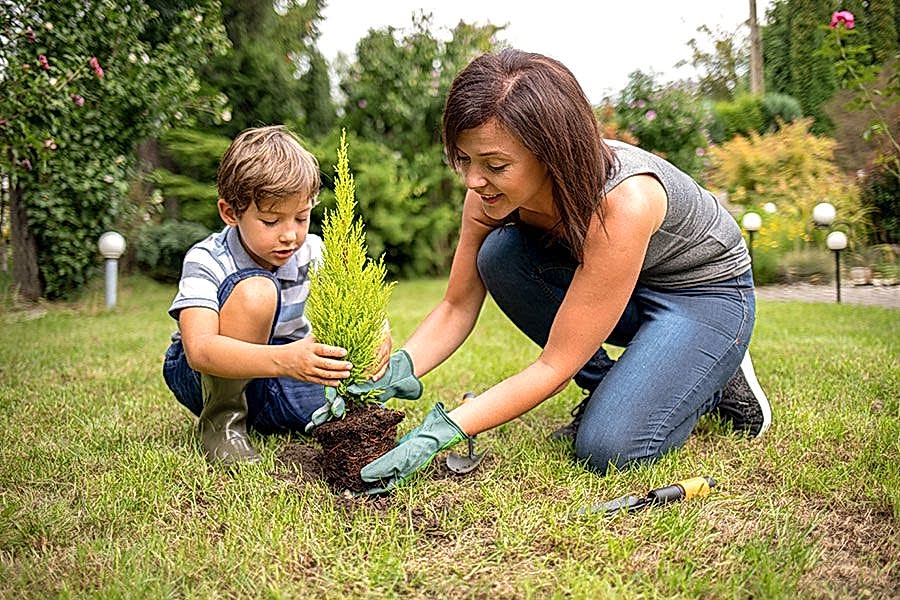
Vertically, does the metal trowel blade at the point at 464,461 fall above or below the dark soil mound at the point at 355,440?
below

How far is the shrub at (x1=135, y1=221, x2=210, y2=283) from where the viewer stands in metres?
9.45

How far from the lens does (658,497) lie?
230 cm

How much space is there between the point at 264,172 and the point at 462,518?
49.5 inches

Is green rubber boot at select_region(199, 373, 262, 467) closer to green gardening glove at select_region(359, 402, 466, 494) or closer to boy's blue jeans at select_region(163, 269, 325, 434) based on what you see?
boy's blue jeans at select_region(163, 269, 325, 434)

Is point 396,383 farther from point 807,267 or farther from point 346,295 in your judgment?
point 807,267

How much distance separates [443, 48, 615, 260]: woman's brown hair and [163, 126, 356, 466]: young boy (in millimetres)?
604

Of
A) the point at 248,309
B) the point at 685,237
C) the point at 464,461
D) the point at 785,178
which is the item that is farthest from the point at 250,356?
the point at 785,178

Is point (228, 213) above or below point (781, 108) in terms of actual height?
below

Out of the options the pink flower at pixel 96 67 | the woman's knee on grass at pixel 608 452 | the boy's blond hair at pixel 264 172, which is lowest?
the woman's knee on grass at pixel 608 452

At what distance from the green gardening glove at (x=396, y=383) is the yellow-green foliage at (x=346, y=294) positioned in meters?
0.08

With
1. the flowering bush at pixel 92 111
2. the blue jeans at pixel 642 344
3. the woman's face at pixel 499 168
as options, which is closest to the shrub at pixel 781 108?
the flowering bush at pixel 92 111

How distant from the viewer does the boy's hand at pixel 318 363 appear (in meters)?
2.25

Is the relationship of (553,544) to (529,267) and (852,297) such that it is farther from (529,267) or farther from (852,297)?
(852,297)

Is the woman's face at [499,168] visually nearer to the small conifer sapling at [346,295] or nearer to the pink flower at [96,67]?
the small conifer sapling at [346,295]
